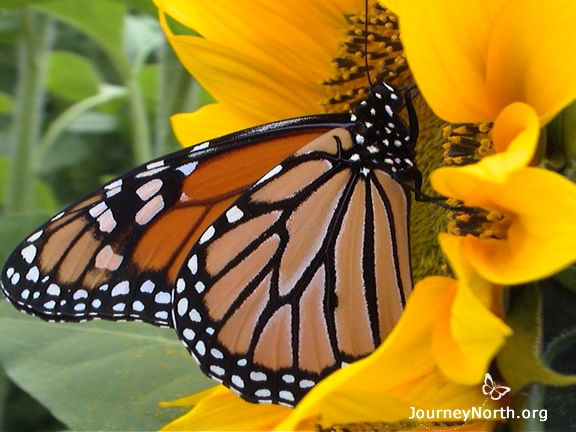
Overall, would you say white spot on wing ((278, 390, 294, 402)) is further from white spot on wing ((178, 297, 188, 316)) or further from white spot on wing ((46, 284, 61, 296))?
white spot on wing ((46, 284, 61, 296))

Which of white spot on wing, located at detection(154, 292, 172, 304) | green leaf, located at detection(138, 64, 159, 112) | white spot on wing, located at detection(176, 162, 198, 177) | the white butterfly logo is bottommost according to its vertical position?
the white butterfly logo

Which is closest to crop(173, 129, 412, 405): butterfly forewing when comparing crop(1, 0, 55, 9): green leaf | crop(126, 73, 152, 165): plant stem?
crop(1, 0, 55, 9): green leaf

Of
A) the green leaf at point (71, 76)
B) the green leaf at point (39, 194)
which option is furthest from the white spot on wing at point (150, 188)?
the green leaf at point (71, 76)

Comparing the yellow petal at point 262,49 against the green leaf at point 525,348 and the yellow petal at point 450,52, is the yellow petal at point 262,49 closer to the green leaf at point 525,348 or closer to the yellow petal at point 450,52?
the yellow petal at point 450,52

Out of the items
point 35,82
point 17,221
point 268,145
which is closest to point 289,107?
point 268,145

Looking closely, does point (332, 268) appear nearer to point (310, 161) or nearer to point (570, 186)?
point (310, 161)
